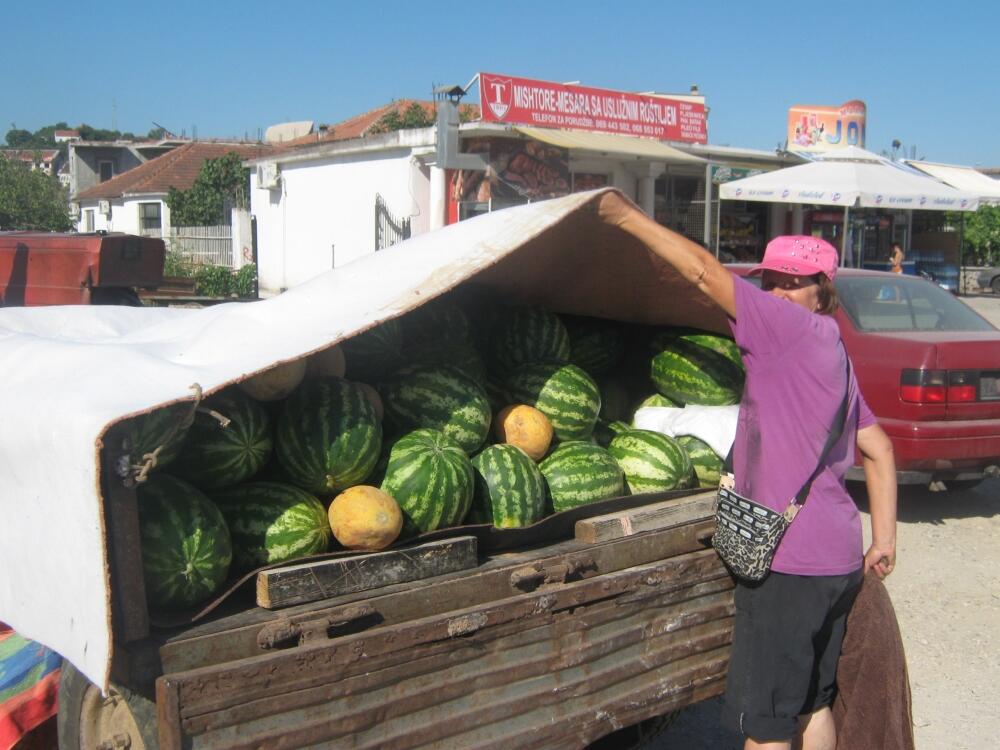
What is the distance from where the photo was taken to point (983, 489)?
7.91 meters

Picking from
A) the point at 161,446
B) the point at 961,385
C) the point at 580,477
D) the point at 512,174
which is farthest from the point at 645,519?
the point at 512,174

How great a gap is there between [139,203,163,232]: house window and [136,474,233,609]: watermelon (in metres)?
34.8

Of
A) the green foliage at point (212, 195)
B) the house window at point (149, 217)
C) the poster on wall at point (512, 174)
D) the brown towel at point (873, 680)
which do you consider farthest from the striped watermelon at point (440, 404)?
the house window at point (149, 217)

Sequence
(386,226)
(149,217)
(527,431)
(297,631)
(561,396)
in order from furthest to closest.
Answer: (149,217) → (386,226) → (561,396) → (527,431) → (297,631)

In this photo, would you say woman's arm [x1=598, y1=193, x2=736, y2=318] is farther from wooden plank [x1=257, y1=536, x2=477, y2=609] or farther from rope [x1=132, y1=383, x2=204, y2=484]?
rope [x1=132, y1=383, x2=204, y2=484]

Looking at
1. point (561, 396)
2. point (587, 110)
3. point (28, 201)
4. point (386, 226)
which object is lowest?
point (561, 396)

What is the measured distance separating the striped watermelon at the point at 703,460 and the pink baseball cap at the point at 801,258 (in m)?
Result: 0.86

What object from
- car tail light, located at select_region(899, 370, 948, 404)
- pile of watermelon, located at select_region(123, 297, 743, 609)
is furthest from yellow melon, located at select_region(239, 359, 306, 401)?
car tail light, located at select_region(899, 370, 948, 404)

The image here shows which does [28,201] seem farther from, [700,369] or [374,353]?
[700,369]

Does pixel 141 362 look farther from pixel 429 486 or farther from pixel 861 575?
pixel 861 575

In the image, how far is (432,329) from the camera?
3.54 metres

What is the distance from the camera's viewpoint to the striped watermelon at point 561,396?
11.2 feet

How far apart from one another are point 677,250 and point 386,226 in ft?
58.6

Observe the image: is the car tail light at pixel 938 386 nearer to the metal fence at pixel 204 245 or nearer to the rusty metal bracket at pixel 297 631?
the rusty metal bracket at pixel 297 631
